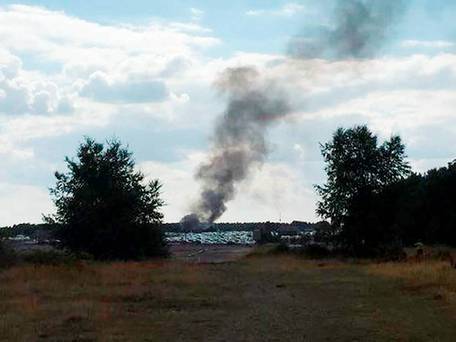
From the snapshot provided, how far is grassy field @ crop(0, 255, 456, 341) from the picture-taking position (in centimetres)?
1816

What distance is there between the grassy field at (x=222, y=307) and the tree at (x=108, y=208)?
24993mm

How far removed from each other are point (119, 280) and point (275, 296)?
9.24 m

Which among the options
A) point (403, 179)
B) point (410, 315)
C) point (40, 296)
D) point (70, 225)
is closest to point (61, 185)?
point (70, 225)

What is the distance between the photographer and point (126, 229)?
215 feet

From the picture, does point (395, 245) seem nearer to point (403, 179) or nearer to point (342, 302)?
point (403, 179)

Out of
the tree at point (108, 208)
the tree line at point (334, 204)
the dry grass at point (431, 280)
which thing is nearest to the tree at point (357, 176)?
the tree line at point (334, 204)

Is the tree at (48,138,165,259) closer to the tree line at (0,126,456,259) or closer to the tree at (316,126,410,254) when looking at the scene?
the tree line at (0,126,456,259)

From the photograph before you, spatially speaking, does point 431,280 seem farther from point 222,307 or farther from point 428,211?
point 428,211

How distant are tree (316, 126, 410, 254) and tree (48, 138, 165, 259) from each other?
15703 mm

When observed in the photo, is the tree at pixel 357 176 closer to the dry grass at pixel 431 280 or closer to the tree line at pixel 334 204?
the tree line at pixel 334 204

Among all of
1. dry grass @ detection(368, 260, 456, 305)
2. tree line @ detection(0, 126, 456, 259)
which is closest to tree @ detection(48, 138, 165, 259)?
tree line @ detection(0, 126, 456, 259)

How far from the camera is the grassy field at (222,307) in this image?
59.6ft

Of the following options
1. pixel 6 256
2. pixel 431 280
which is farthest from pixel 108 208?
pixel 431 280

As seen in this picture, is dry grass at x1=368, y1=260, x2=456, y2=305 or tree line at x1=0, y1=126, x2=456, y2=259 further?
tree line at x1=0, y1=126, x2=456, y2=259
